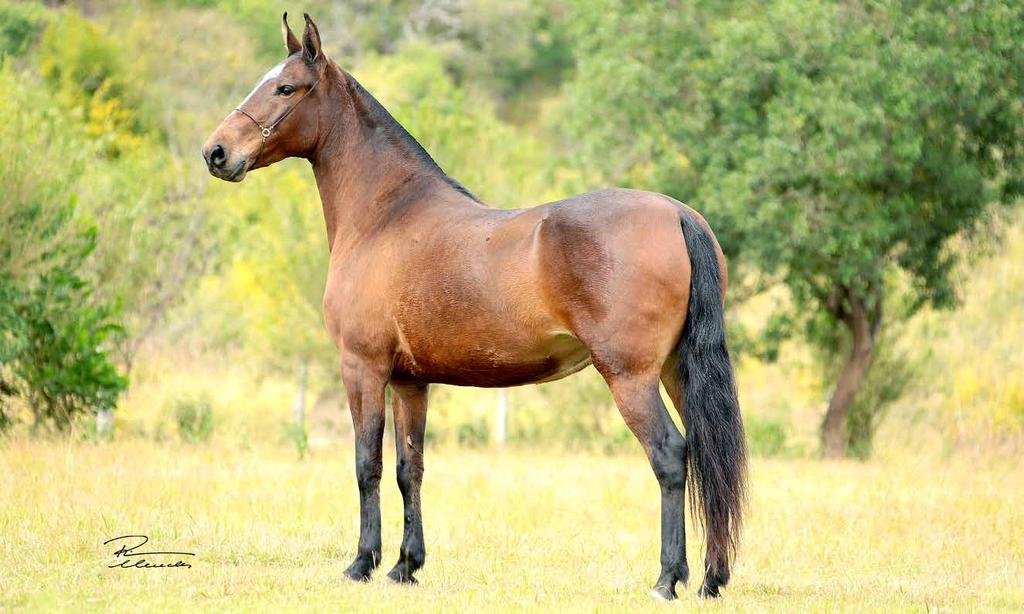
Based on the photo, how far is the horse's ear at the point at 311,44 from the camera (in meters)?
7.05

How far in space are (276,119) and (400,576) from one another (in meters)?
2.79

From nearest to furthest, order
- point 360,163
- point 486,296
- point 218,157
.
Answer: point 486,296 < point 218,157 < point 360,163

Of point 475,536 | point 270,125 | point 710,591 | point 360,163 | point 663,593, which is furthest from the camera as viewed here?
point 475,536

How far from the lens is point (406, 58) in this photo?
42656 mm

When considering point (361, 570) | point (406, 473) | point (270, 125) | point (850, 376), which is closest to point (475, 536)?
point (406, 473)

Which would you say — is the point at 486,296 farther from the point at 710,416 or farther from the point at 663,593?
the point at 663,593

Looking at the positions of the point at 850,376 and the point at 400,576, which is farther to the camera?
the point at 850,376

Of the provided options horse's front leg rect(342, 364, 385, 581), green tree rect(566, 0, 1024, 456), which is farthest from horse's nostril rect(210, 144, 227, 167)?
green tree rect(566, 0, 1024, 456)

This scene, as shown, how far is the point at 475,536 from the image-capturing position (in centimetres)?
877

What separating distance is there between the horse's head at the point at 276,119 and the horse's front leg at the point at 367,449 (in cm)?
141

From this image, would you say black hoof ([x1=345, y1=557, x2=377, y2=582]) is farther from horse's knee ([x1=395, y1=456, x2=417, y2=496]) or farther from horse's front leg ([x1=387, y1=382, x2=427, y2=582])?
horse's knee ([x1=395, y1=456, x2=417, y2=496])

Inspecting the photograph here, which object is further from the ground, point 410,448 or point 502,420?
point 410,448

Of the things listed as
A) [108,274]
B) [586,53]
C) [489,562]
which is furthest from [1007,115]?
[108,274]
